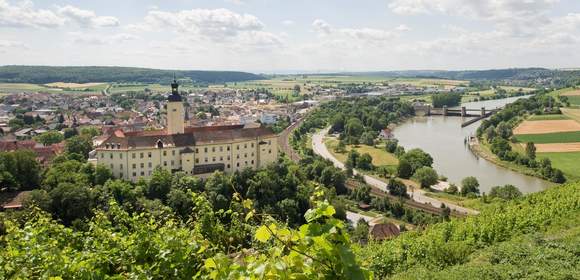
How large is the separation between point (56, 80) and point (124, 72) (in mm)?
20454

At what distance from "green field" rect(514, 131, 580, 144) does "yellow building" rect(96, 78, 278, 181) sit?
24.6 metres

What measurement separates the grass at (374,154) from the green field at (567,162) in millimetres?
10119

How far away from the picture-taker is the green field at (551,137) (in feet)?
124

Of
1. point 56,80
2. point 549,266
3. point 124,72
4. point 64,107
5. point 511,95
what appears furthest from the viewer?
point 124,72

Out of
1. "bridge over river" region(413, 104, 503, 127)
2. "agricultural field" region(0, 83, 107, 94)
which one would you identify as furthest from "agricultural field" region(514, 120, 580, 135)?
"agricultural field" region(0, 83, 107, 94)

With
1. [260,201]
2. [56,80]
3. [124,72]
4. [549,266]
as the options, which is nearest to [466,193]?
[260,201]

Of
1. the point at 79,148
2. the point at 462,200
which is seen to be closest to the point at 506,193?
the point at 462,200

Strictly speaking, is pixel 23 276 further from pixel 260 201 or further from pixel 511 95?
pixel 511 95

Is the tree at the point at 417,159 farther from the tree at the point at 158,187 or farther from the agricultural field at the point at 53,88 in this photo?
the agricultural field at the point at 53,88

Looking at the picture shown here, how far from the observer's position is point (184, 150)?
71.6ft

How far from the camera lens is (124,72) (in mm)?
125000

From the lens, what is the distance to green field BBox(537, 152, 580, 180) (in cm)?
2779

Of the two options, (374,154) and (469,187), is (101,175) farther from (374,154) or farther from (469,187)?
(374,154)

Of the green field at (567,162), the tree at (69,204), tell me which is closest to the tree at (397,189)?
the green field at (567,162)
